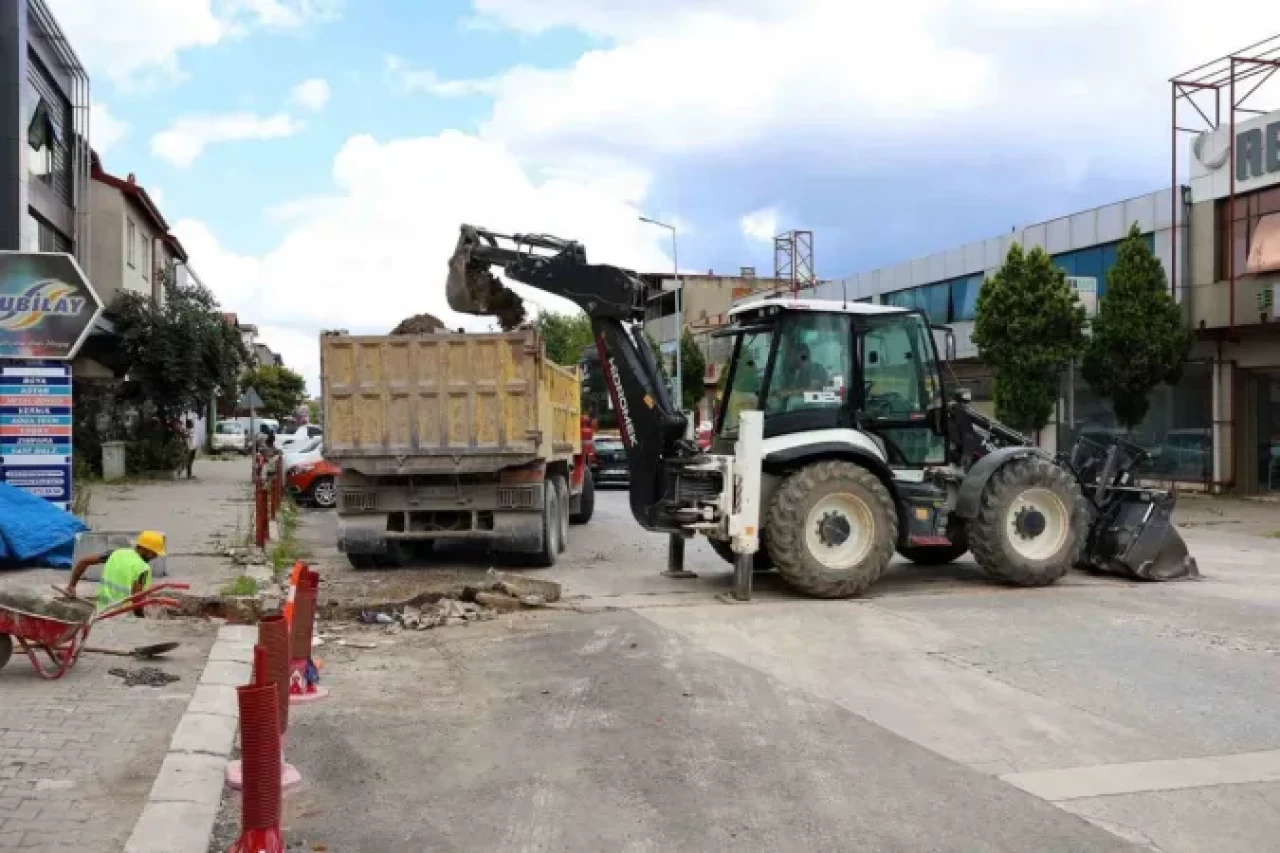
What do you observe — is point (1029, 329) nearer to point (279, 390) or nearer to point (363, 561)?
point (363, 561)

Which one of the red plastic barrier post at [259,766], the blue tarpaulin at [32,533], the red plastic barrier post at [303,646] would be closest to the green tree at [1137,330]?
the blue tarpaulin at [32,533]

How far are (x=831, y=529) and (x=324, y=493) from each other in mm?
14656

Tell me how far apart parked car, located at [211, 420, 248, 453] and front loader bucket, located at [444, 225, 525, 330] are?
1781 inches

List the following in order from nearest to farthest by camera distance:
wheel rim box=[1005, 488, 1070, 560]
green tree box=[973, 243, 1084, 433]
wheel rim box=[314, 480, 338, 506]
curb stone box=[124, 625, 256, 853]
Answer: curb stone box=[124, 625, 256, 853] → wheel rim box=[1005, 488, 1070, 560] → wheel rim box=[314, 480, 338, 506] → green tree box=[973, 243, 1084, 433]

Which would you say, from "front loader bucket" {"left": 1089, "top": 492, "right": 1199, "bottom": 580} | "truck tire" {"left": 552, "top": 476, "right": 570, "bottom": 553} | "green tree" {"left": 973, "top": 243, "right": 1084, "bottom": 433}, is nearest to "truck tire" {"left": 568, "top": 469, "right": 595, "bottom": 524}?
"truck tire" {"left": 552, "top": 476, "right": 570, "bottom": 553}

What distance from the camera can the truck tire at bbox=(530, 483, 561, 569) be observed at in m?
12.8

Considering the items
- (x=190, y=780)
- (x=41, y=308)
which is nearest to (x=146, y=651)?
(x=190, y=780)

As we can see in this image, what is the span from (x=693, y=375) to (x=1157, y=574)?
1495 inches

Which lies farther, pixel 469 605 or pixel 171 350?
pixel 171 350

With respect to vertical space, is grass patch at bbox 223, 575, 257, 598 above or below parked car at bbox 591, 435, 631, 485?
below

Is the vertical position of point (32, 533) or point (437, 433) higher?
point (437, 433)

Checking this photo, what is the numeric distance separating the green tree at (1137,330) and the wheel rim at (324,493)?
52.8 feet

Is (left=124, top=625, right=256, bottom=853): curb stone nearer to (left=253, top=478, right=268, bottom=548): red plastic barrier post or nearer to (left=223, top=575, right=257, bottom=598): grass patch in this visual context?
(left=223, top=575, right=257, bottom=598): grass patch

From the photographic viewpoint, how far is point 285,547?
14.4 metres
